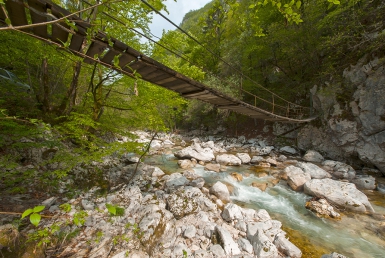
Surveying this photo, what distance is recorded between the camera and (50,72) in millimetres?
5809

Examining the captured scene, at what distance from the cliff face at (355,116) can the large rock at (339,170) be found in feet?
2.69

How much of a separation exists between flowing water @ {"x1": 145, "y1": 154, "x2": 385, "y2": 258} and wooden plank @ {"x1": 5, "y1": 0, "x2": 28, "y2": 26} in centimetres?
579

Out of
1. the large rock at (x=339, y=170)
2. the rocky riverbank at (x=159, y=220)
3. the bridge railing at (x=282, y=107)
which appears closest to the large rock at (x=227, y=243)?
the rocky riverbank at (x=159, y=220)

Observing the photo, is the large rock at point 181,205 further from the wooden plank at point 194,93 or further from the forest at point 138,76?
the wooden plank at point 194,93

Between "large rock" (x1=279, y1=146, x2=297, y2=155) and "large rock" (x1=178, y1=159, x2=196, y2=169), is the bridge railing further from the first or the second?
"large rock" (x1=178, y1=159, x2=196, y2=169)

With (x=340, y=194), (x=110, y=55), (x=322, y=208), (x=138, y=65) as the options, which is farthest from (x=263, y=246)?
(x=110, y=55)

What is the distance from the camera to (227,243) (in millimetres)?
3213

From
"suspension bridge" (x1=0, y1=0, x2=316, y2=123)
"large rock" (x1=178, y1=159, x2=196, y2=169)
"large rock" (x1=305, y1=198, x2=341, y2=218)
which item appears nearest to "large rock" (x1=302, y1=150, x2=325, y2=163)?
"large rock" (x1=305, y1=198, x2=341, y2=218)

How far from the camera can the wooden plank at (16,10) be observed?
5.57 feet

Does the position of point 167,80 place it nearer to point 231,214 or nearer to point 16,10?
point 16,10

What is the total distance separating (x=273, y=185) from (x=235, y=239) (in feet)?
12.6

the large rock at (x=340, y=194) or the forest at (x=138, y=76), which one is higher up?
the forest at (x=138, y=76)

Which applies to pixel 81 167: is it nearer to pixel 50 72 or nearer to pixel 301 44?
pixel 50 72

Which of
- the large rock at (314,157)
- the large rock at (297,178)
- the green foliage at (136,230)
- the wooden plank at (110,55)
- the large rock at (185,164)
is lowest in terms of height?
the green foliage at (136,230)
